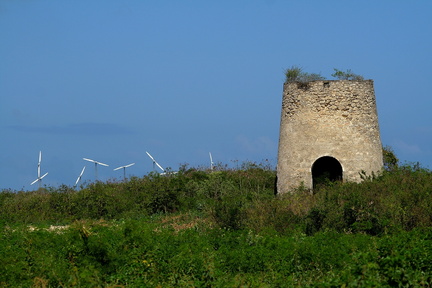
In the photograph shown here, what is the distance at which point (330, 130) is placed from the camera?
21.7m

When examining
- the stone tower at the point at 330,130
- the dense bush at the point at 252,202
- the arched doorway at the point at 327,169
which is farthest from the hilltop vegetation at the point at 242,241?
the arched doorway at the point at 327,169

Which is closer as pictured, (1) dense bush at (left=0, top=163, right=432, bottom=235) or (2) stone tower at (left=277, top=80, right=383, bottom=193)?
(1) dense bush at (left=0, top=163, right=432, bottom=235)

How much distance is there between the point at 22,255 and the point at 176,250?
2.89m

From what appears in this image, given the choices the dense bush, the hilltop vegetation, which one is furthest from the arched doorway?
the hilltop vegetation

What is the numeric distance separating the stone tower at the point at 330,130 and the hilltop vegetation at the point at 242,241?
73 cm

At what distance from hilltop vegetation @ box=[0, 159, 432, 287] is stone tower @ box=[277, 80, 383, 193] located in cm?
73

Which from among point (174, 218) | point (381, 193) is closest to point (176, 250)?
point (381, 193)

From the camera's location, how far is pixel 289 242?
13367mm

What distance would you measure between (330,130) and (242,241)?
8610 mm

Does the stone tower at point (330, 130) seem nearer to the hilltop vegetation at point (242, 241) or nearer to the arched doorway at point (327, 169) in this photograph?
the hilltop vegetation at point (242, 241)

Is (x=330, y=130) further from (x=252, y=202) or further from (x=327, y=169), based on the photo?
(x=252, y=202)

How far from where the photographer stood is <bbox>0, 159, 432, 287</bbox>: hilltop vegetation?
1048cm

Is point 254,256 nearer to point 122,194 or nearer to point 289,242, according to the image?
point 289,242

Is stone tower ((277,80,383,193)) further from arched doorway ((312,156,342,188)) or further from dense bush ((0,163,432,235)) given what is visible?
arched doorway ((312,156,342,188))
